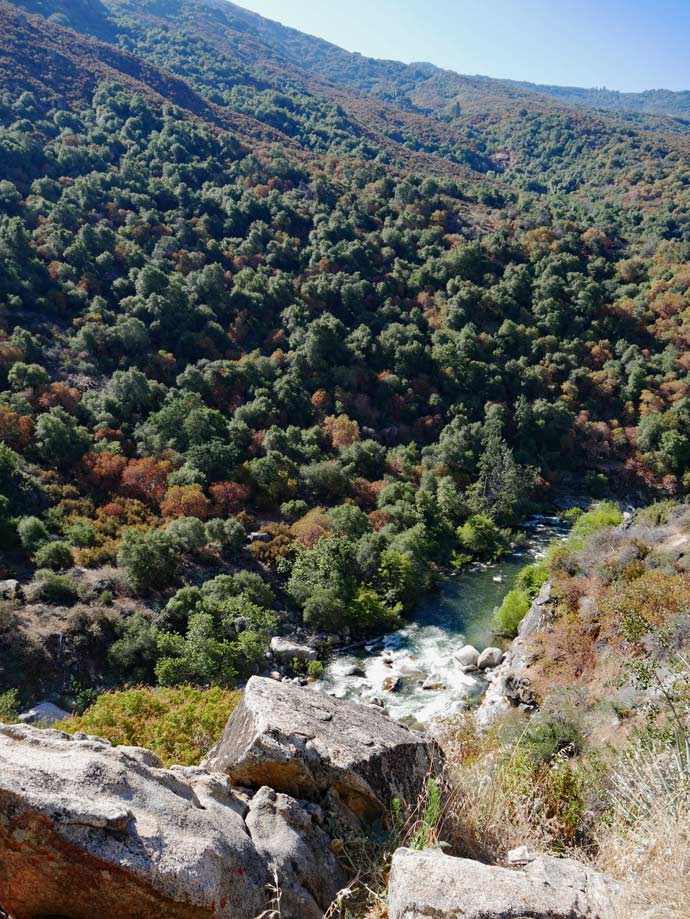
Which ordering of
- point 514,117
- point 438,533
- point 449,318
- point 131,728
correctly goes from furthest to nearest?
point 514,117 < point 449,318 < point 438,533 < point 131,728

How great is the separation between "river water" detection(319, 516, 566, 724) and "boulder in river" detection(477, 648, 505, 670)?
674 millimetres

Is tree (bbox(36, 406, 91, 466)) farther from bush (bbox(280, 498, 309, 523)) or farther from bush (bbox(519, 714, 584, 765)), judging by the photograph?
bush (bbox(519, 714, 584, 765))

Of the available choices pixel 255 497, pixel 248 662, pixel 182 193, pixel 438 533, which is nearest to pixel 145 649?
pixel 248 662

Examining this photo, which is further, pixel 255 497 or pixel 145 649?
pixel 255 497

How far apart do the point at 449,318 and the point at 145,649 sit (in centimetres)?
4324

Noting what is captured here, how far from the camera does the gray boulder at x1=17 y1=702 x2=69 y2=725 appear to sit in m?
18.5

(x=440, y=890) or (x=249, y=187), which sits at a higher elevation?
(x=249, y=187)

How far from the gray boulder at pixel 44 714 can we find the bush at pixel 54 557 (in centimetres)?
796

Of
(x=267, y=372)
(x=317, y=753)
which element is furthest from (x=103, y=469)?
(x=317, y=753)

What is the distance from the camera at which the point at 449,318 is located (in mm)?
54406

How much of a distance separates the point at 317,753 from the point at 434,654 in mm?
20045

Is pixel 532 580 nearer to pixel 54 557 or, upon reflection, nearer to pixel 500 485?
pixel 500 485

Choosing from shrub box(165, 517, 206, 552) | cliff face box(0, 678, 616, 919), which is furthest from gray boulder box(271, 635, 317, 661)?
cliff face box(0, 678, 616, 919)

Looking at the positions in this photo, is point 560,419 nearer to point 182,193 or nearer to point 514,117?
point 182,193
